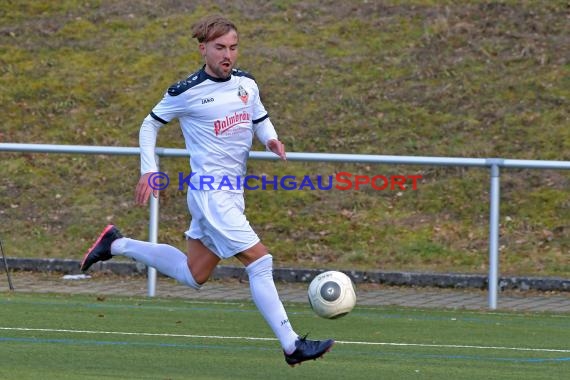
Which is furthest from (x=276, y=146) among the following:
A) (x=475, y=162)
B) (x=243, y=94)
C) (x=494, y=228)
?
(x=494, y=228)

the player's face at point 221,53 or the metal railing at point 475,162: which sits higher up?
the player's face at point 221,53

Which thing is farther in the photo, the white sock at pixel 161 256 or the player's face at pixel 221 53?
the white sock at pixel 161 256

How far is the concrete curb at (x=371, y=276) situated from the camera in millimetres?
14039

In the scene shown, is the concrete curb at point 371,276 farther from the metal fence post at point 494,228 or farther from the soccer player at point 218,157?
the soccer player at point 218,157

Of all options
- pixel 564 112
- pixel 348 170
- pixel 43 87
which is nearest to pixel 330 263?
pixel 348 170

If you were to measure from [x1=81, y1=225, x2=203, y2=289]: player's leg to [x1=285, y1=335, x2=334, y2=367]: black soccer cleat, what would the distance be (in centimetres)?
105

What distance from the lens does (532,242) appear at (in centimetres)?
1549

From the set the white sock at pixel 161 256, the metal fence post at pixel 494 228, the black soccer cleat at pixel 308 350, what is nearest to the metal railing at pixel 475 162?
the metal fence post at pixel 494 228

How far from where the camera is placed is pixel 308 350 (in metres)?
7.48

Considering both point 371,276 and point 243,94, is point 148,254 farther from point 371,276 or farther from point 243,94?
point 371,276

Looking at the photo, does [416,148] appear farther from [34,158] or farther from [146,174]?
[146,174]

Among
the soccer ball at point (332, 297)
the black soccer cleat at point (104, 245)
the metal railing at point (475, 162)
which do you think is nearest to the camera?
the soccer ball at point (332, 297)

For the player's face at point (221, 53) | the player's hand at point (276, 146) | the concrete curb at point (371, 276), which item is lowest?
the concrete curb at point (371, 276)

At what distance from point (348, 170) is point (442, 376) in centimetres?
981
